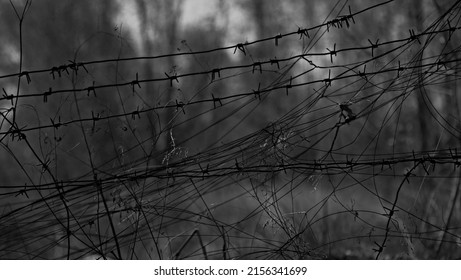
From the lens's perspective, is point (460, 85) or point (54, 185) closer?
point (54, 185)

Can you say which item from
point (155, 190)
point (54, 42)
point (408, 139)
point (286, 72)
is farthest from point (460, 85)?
point (54, 42)

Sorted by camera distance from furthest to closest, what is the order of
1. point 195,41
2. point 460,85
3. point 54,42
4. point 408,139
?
point 54,42 < point 408,139 < point 195,41 < point 460,85

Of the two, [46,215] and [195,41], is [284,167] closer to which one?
[46,215]

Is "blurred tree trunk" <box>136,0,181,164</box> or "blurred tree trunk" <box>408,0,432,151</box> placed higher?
"blurred tree trunk" <box>136,0,181,164</box>

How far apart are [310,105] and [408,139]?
860cm

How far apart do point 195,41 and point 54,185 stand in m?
7.55

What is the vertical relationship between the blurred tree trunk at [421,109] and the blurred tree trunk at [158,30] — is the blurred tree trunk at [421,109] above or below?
below

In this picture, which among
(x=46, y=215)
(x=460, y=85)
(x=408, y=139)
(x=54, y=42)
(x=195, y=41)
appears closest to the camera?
(x=46, y=215)

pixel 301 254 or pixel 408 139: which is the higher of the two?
pixel 408 139

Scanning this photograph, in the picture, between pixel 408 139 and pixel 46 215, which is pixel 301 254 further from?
pixel 408 139

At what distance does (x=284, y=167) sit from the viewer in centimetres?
271

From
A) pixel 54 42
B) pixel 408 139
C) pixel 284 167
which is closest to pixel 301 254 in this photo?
pixel 284 167

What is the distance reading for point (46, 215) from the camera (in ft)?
9.48

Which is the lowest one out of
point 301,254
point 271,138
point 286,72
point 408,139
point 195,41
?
point 301,254
